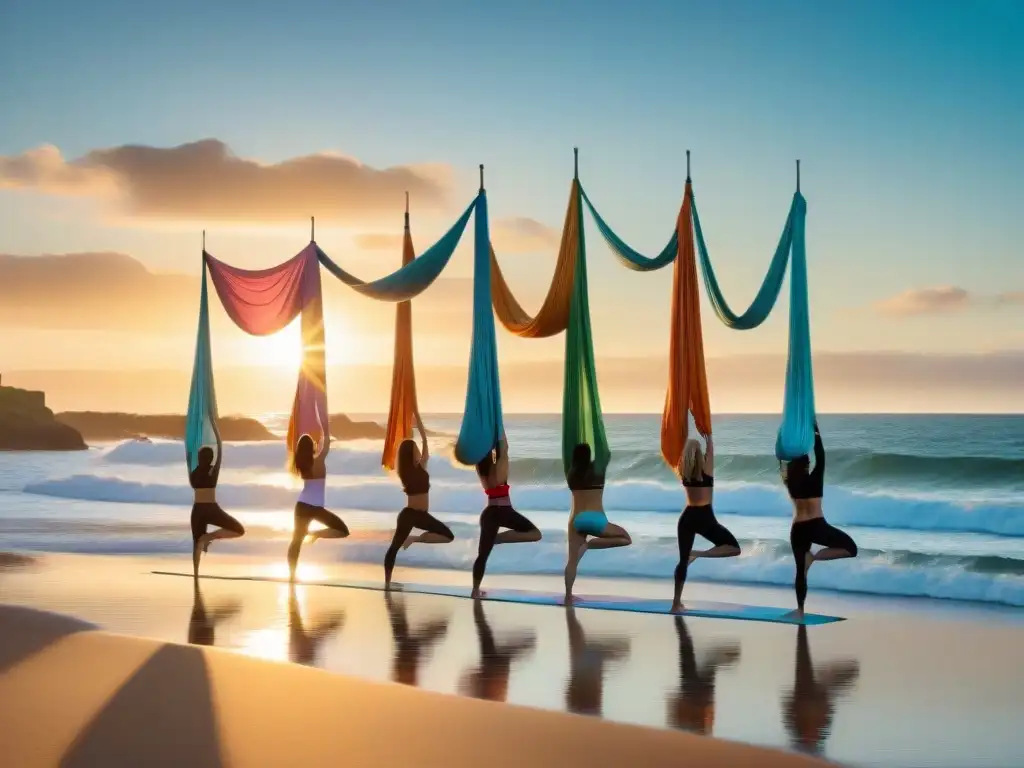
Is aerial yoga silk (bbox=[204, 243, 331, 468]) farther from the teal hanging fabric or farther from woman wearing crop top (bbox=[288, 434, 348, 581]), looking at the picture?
the teal hanging fabric

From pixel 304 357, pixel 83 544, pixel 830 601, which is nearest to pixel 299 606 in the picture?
pixel 304 357

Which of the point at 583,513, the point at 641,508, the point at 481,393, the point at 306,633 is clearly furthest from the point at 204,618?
the point at 641,508

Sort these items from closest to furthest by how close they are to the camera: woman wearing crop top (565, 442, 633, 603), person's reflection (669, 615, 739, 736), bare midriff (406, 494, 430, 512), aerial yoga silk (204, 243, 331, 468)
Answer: person's reflection (669, 615, 739, 736)
woman wearing crop top (565, 442, 633, 603)
bare midriff (406, 494, 430, 512)
aerial yoga silk (204, 243, 331, 468)

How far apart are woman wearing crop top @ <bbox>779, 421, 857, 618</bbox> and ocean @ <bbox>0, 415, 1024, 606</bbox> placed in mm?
2533

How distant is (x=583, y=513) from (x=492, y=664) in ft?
10.1

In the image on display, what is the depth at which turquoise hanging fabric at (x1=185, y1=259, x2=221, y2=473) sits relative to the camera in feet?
44.1

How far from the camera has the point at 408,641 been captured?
31.4ft

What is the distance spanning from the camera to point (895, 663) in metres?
8.91

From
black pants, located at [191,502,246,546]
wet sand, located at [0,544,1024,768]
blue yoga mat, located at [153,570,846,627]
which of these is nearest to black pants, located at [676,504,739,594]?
blue yoga mat, located at [153,570,846,627]

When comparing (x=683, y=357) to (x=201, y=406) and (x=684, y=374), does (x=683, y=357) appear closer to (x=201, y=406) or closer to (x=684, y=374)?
(x=684, y=374)

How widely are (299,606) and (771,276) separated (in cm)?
508

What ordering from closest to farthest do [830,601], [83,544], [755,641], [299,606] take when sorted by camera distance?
[755,641]
[299,606]
[830,601]
[83,544]

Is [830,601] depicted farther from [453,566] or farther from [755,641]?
[453,566]

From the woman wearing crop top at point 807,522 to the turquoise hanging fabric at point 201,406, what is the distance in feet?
19.7
